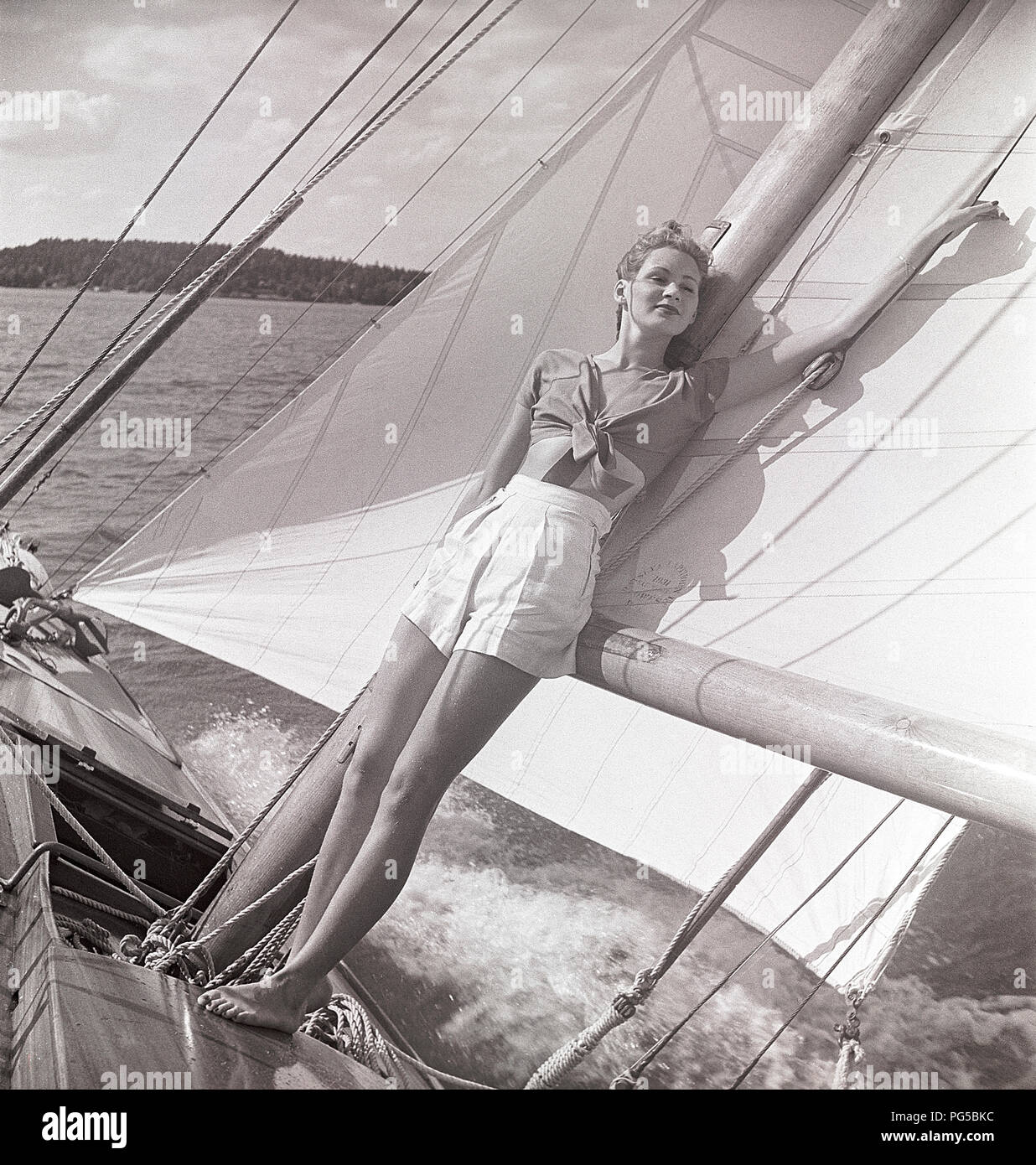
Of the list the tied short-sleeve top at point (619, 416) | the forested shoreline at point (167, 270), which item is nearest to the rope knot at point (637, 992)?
the tied short-sleeve top at point (619, 416)

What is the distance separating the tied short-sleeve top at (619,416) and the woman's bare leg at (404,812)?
236mm

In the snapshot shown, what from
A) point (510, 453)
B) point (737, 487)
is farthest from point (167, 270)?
point (737, 487)

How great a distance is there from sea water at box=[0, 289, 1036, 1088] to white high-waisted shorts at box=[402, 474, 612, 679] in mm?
417

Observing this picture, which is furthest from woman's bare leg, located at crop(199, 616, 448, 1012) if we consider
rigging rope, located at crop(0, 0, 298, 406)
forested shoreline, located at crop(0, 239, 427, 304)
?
rigging rope, located at crop(0, 0, 298, 406)

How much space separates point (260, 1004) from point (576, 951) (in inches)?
20.9

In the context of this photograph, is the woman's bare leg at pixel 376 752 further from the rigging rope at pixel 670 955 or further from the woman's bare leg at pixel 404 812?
the rigging rope at pixel 670 955

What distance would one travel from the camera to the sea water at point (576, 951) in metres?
1.27

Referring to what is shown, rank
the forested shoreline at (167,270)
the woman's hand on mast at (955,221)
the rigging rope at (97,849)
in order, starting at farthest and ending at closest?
the forested shoreline at (167,270)
the rigging rope at (97,849)
the woman's hand on mast at (955,221)

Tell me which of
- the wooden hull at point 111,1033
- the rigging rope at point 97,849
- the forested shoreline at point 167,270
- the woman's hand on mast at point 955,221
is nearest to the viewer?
the wooden hull at point 111,1033

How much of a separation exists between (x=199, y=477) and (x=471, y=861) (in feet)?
2.38

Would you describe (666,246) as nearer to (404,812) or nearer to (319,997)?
(404,812)

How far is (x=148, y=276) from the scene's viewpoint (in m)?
1.66

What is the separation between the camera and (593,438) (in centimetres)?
111

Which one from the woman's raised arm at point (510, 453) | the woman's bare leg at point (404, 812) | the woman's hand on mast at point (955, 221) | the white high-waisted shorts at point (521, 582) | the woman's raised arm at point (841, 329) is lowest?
the woman's bare leg at point (404, 812)
